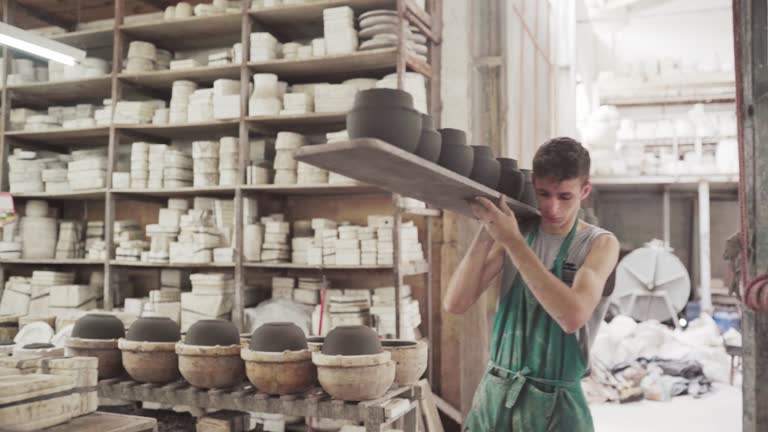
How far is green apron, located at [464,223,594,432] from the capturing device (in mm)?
2098

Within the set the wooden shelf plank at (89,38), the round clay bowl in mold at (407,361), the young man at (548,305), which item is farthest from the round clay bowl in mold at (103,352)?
the wooden shelf plank at (89,38)

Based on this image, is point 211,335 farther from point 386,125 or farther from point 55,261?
point 55,261

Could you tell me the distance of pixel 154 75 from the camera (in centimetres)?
577

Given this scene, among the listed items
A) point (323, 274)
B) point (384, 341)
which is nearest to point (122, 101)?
point (323, 274)

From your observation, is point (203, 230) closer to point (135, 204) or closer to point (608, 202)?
point (135, 204)

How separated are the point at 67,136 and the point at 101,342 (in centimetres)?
→ 387

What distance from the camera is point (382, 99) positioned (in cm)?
178

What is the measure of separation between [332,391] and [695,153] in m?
11.3

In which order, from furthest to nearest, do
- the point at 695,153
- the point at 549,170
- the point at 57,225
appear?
the point at 695,153
the point at 57,225
the point at 549,170

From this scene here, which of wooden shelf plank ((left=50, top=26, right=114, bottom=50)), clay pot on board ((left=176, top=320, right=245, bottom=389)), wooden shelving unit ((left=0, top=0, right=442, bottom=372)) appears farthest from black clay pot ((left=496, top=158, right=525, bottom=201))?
wooden shelf plank ((left=50, top=26, right=114, bottom=50))

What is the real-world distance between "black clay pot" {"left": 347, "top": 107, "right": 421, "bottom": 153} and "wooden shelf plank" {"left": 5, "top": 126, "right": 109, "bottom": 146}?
480 centimetres

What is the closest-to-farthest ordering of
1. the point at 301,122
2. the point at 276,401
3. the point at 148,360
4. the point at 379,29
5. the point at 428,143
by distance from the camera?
the point at 428,143, the point at 276,401, the point at 148,360, the point at 379,29, the point at 301,122

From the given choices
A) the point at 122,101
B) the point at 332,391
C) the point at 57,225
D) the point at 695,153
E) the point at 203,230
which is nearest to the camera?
the point at 332,391

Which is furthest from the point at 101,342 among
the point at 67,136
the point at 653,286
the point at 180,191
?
the point at 653,286
